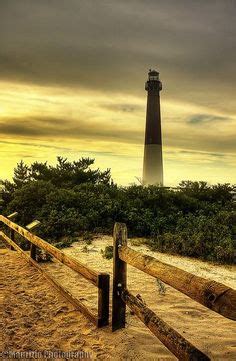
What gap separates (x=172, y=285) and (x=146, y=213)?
9.42 meters

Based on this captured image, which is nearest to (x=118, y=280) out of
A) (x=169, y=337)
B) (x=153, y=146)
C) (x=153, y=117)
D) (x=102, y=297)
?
(x=102, y=297)

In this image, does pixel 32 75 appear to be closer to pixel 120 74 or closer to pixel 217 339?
pixel 120 74

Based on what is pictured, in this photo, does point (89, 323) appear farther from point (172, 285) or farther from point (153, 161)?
point (153, 161)

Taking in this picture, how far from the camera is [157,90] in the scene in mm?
39188

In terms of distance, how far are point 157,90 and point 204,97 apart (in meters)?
14.4

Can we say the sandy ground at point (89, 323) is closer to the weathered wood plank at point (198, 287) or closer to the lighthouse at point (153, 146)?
the weathered wood plank at point (198, 287)

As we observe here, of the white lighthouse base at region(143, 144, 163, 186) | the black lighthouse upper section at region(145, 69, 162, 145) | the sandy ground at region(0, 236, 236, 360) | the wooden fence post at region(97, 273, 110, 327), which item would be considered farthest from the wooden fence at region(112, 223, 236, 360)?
the black lighthouse upper section at region(145, 69, 162, 145)

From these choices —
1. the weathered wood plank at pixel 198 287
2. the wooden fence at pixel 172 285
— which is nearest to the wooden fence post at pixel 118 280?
the wooden fence at pixel 172 285

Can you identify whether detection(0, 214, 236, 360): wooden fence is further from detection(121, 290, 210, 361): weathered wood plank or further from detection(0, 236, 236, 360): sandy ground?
detection(0, 236, 236, 360): sandy ground

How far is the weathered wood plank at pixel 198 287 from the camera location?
1926mm

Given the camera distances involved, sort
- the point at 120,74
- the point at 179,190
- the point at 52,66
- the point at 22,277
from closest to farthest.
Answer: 1. the point at 22,277
2. the point at 179,190
3. the point at 52,66
4. the point at 120,74

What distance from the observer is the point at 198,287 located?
2250mm

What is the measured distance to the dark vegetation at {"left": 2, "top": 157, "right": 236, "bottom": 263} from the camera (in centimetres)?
921

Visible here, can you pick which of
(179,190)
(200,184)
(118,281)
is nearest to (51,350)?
(118,281)
